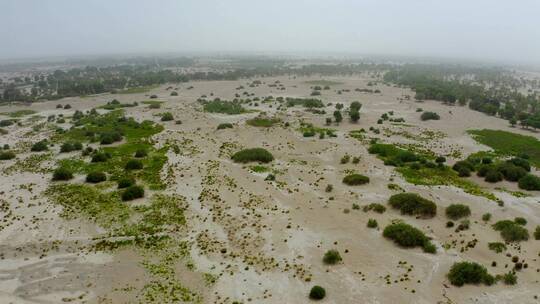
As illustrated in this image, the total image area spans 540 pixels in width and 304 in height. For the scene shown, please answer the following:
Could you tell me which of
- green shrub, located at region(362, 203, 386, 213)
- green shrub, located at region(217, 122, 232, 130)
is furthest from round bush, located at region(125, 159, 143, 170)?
green shrub, located at region(362, 203, 386, 213)

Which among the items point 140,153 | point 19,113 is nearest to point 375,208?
point 140,153

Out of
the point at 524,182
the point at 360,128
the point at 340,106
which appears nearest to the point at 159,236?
the point at 524,182

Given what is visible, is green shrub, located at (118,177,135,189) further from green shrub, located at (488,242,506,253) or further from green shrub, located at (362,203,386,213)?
green shrub, located at (488,242,506,253)

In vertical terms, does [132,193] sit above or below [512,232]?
below

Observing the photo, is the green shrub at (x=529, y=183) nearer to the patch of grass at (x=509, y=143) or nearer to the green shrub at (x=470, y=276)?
the patch of grass at (x=509, y=143)

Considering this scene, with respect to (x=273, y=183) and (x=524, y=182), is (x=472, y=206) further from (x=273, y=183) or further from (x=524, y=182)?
(x=273, y=183)

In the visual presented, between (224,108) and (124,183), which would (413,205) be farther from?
(224,108)

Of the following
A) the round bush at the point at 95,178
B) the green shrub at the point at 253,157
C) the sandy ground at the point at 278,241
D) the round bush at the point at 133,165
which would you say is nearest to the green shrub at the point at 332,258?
the sandy ground at the point at 278,241
